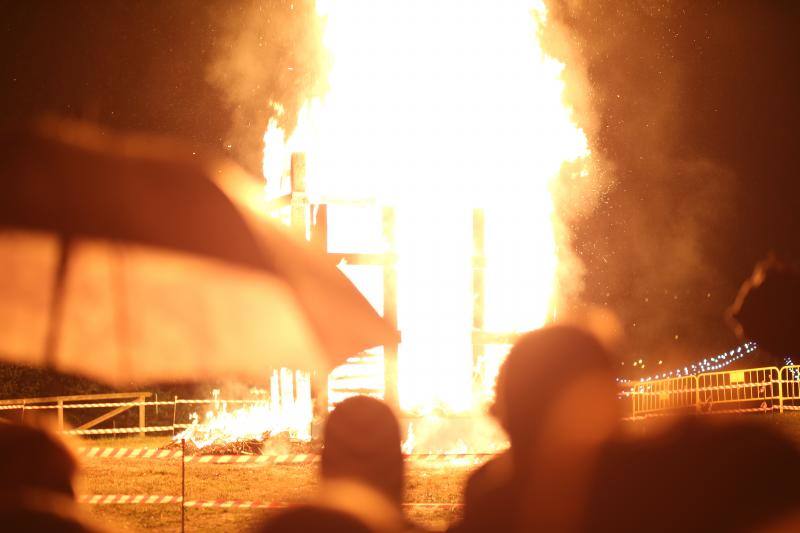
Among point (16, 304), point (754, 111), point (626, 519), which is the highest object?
point (754, 111)

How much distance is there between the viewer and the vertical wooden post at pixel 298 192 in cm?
1456

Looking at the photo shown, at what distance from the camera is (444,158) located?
52.0 feet

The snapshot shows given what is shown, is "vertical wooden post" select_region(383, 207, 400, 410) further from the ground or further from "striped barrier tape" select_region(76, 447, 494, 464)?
the ground

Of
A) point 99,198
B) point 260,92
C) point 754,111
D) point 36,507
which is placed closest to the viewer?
point 36,507

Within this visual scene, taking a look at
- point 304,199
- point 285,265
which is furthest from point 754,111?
point 285,265

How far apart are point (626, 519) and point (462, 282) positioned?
12644mm

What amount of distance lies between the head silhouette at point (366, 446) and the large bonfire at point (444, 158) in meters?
11.9

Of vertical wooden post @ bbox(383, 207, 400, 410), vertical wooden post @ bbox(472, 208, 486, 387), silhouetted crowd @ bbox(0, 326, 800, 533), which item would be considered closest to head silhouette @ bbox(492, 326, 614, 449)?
silhouetted crowd @ bbox(0, 326, 800, 533)

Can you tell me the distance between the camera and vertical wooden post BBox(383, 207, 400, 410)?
1450cm

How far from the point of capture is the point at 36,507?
202 cm

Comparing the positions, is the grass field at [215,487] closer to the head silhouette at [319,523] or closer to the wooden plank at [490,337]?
the wooden plank at [490,337]

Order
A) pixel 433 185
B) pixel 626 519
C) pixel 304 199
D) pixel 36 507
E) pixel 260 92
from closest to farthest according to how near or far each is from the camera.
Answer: pixel 36 507 → pixel 626 519 → pixel 304 199 → pixel 433 185 → pixel 260 92

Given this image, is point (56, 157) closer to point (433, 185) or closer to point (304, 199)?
point (304, 199)

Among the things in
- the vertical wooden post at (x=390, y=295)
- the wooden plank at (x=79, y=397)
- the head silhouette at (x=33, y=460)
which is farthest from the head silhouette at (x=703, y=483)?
the wooden plank at (x=79, y=397)
